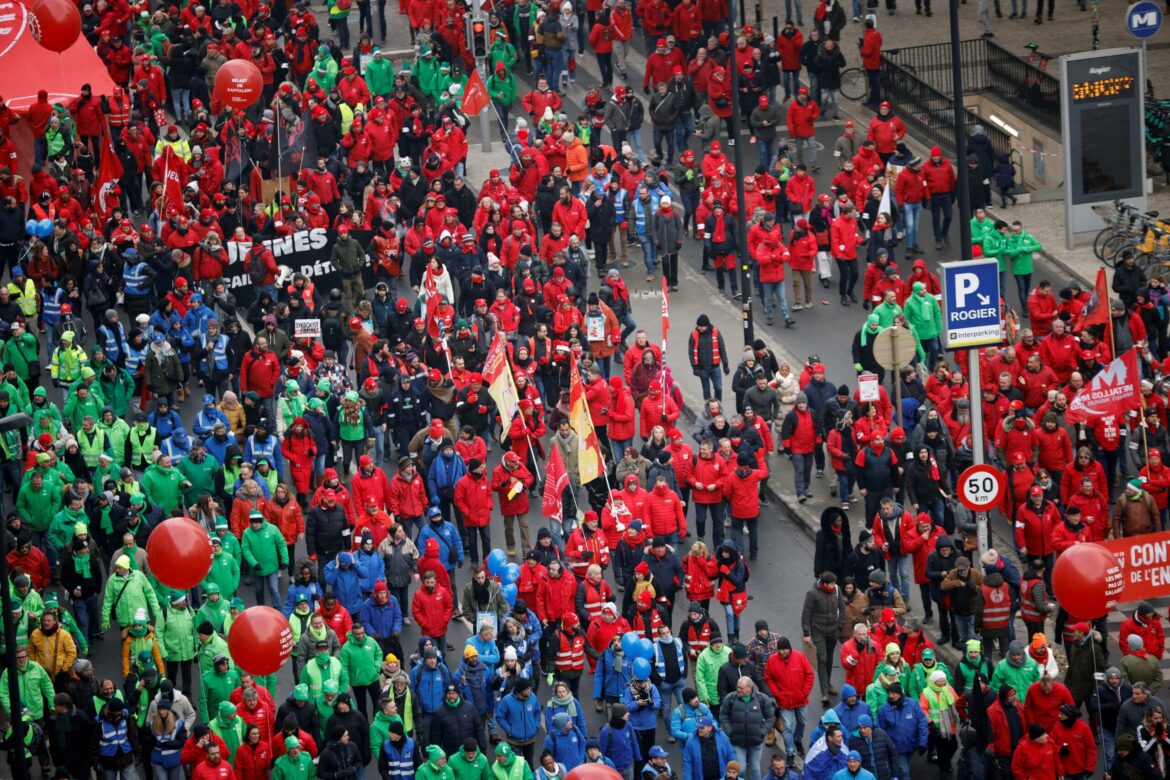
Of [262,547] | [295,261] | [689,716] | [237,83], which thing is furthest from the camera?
[237,83]

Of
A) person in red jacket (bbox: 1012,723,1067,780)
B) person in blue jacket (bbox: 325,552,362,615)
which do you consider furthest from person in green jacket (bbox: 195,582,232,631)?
person in red jacket (bbox: 1012,723,1067,780)

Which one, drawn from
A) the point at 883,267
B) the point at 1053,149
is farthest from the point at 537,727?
the point at 1053,149

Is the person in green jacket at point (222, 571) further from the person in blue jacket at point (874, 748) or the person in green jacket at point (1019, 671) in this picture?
the person in green jacket at point (1019, 671)

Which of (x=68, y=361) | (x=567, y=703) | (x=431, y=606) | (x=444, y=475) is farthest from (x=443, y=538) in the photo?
(x=68, y=361)

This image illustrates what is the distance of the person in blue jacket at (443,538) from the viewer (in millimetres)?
25469

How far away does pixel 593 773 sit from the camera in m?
20.0

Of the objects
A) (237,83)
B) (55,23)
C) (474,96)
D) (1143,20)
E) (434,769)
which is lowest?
(434,769)

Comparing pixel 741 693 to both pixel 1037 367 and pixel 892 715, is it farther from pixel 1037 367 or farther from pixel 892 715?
pixel 1037 367

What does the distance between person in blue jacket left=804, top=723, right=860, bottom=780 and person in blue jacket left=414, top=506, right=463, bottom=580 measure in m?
4.98

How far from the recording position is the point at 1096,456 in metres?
27.9

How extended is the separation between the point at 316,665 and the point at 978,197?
51.3 ft

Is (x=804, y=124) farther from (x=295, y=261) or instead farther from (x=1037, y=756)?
(x=1037, y=756)

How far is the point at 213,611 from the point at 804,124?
1629 cm

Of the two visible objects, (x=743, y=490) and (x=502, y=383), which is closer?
(x=743, y=490)
